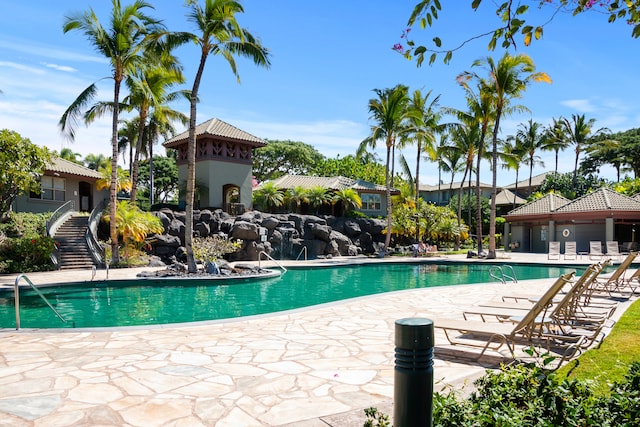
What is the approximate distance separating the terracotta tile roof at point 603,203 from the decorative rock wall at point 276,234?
13444 millimetres

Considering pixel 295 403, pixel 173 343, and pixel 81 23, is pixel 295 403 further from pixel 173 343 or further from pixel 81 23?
pixel 81 23

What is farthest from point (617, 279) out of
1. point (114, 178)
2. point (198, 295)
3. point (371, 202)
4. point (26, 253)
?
point (371, 202)

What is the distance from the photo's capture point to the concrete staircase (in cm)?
2011

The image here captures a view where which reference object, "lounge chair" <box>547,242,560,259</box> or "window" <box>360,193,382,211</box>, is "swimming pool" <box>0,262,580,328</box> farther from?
"window" <box>360,193,382,211</box>

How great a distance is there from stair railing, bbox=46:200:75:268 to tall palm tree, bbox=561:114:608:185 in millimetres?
45000

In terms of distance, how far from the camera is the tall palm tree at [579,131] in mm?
46969

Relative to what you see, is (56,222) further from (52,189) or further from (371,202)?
(371,202)

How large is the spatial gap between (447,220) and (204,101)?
67.7 ft

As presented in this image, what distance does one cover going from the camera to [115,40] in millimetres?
18484

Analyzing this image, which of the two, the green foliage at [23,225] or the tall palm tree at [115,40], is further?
the green foliage at [23,225]

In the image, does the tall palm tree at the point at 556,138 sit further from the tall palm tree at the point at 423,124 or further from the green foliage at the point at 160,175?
the green foliage at the point at 160,175


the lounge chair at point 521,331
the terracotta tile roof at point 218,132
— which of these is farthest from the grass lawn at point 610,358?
the terracotta tile roof at point 218,132

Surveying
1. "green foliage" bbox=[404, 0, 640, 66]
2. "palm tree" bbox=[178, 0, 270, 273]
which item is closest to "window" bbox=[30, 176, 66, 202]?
"palm tree" bbox=[178, 0, 270, 273]

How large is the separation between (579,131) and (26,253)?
159ft
